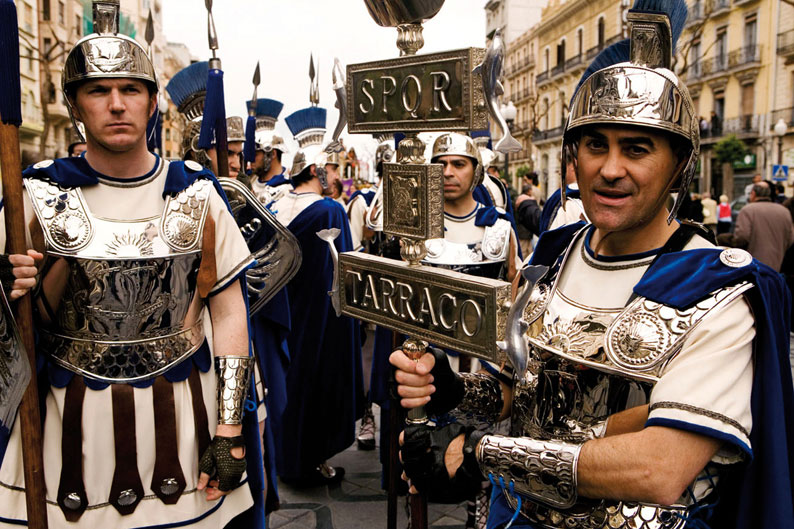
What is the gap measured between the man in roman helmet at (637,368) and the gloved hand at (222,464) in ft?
2.58

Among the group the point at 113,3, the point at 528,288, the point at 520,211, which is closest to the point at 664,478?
the point at 528,288

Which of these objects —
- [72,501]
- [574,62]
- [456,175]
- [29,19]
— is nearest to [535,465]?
[72,501]

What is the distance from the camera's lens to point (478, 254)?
159 inches

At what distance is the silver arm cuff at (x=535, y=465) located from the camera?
5.58ft

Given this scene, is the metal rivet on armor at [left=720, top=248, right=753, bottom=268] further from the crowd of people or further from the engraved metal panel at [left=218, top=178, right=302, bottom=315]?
the engraved metal panel at [left=218, top=178, right=302, bottom=315]

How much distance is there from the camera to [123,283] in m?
2.33

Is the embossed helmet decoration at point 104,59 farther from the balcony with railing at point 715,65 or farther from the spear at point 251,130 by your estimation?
the balcony with railing at point 715,65

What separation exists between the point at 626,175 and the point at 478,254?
7.32ft

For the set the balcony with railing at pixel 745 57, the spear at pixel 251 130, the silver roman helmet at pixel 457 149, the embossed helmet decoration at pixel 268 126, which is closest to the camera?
the silver roman helmet at pixel 457 149

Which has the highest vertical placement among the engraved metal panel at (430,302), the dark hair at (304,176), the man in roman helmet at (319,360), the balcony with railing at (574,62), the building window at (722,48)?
the balcony with railing at (574,62)

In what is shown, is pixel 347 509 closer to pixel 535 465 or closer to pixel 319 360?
pixel 319 360

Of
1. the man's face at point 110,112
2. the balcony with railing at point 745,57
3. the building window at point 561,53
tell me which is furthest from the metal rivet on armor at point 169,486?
the building window at point 561,53

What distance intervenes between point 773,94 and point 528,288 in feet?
116

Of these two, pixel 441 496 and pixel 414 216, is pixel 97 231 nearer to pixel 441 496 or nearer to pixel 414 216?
pixel 414 216
